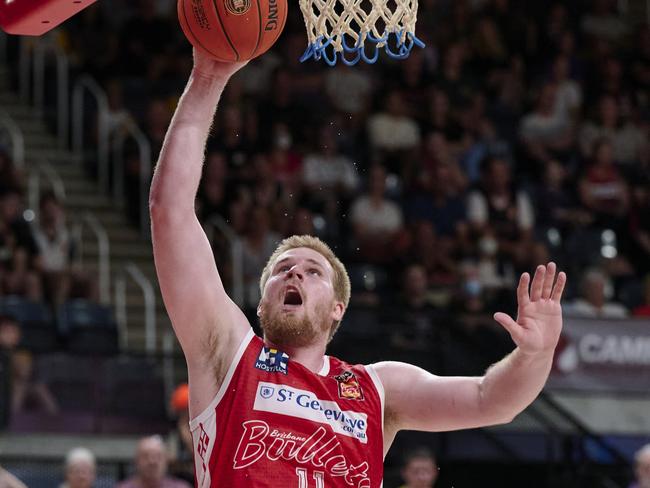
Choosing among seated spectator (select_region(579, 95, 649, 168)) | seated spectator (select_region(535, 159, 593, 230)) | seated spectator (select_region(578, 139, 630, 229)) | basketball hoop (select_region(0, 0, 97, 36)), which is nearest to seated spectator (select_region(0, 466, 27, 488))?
basketball hoop (select_region(0, 0, 97, 36))

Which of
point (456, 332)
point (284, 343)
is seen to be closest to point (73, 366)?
point (456, 332)

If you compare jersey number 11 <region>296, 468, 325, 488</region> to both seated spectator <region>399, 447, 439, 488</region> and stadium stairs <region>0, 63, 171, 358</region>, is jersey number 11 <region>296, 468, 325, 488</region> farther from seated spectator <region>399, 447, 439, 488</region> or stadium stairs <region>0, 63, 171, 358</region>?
stadium stairs <region>0, 63, 171, 358</region>

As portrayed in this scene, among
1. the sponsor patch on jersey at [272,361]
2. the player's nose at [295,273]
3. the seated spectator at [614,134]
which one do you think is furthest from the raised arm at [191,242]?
the seated spectator at [614,134]

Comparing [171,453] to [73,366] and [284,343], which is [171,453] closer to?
[73,366]

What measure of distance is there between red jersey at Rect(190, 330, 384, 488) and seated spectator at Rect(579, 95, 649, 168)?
1094 cm

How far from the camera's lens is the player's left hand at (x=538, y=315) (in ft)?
14.3

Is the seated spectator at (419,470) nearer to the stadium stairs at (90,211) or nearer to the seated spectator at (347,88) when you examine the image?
the stadium stairs at (90,211)

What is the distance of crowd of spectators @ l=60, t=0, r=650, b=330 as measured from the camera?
12.4 metres

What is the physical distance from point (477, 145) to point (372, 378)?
32.2ft

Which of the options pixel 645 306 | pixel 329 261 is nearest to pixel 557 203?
pixel 645 306

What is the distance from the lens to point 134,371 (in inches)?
395

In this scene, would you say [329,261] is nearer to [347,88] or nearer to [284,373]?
[284,373]

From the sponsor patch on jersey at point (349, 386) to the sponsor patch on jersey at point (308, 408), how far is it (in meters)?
0.08

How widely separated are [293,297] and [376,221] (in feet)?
26.7
